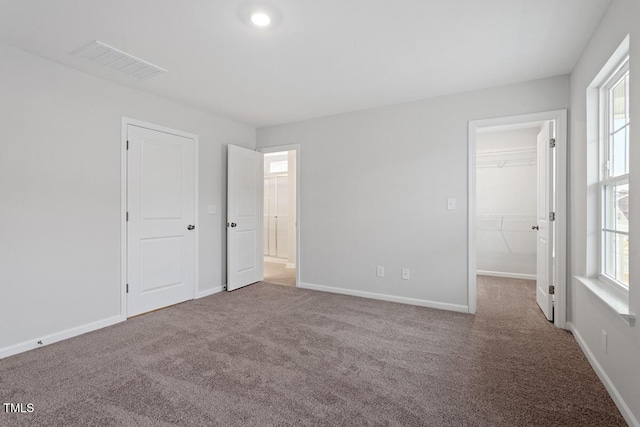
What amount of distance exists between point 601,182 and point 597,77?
0.76 m

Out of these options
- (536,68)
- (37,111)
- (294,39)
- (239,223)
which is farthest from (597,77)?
(37,111)

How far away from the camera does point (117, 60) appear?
2.69 meters

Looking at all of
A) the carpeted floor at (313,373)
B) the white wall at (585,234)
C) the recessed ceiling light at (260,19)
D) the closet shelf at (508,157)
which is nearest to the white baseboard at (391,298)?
the carpeted floor at (313,373)

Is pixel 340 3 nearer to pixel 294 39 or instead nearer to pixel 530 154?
pixel 294 39

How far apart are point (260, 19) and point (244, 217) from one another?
2933 mm

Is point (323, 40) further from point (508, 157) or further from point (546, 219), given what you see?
point (508, 157)

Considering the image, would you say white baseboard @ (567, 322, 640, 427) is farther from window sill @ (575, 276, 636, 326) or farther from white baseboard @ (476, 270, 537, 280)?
white baseboard @ (476, 270, 537, 280)

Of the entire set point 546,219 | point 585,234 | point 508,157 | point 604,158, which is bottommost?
point 585,234

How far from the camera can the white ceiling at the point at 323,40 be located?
6.73 ft

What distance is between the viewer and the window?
210 cm

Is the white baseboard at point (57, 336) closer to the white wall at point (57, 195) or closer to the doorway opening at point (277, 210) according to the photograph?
the white wall at point (57, 195)

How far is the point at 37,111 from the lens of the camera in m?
2.65

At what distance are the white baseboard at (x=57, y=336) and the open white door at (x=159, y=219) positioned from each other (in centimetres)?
23

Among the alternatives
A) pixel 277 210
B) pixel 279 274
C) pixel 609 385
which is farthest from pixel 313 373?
pixel 277 210
